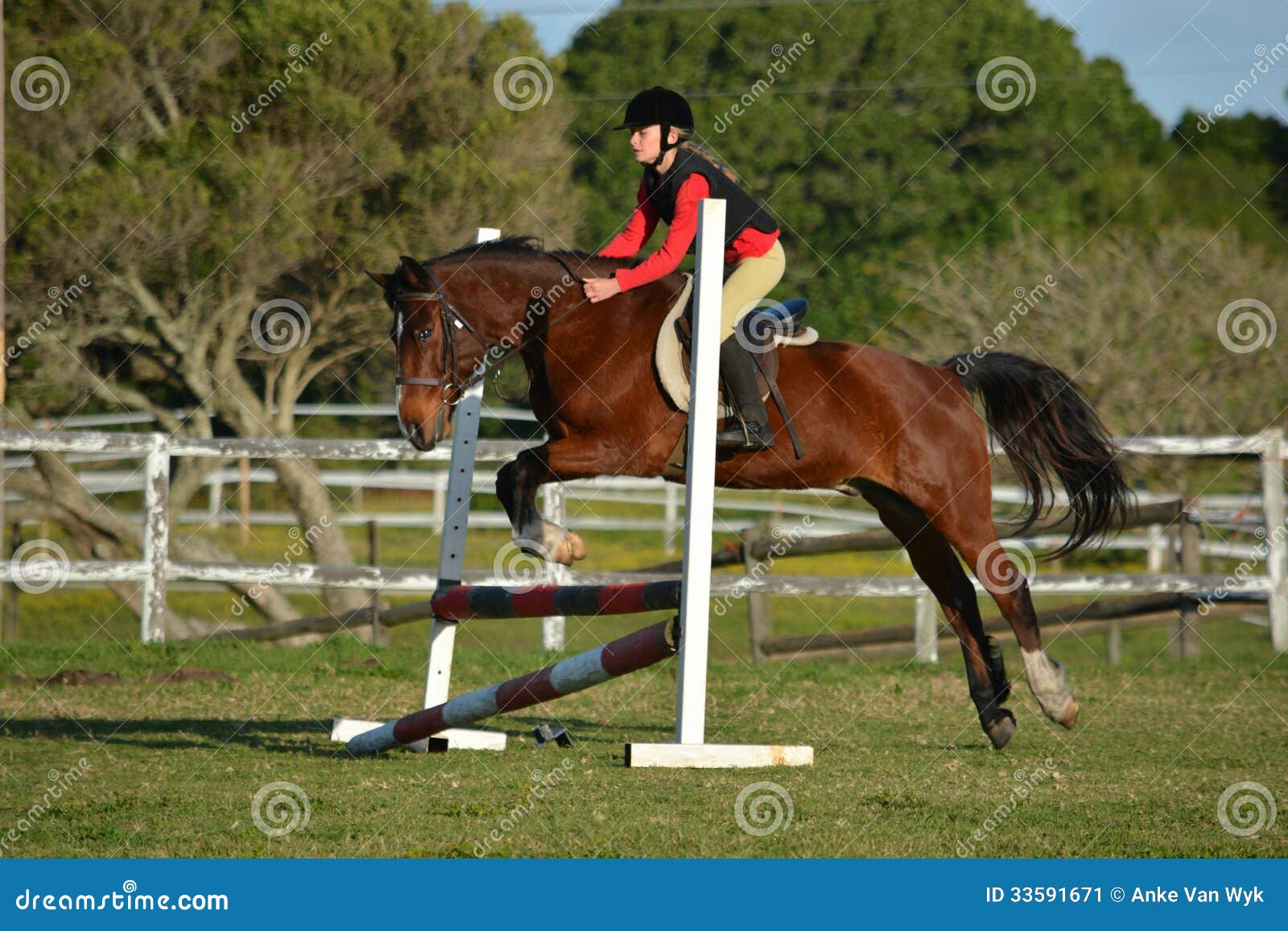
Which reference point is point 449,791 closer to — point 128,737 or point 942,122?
point 128,737

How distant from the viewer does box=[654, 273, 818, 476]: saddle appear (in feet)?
16.8

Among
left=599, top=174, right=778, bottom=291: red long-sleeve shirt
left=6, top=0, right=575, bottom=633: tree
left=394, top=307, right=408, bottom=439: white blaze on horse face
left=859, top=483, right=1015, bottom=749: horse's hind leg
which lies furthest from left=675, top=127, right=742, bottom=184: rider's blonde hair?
left=6, top=0, right=575, bottom=633: tree

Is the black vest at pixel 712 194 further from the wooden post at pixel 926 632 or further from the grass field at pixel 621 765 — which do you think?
the wooden post at pixel 926 632

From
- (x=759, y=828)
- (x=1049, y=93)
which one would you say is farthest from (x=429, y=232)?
(x=1049, y=93)

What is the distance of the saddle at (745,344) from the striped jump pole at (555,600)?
0.83 m

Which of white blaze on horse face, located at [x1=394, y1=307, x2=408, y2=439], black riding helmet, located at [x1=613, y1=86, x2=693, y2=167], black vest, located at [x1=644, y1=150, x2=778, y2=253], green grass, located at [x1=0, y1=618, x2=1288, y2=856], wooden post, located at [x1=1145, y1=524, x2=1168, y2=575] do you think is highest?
wooden post, located at [x1=1145, y1=524, x2=1168, y2=575]

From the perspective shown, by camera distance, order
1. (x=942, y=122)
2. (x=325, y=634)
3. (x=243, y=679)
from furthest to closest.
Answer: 1. (x=942, y=122)
2. (x=325, y=634)
3. (x=243, y=679)

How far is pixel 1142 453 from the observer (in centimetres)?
941

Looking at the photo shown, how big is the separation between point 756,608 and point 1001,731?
380cm

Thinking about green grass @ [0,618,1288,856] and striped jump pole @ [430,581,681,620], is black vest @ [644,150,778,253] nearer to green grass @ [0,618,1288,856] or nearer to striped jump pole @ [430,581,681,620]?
striped jump pole @ [430,581,681,620]

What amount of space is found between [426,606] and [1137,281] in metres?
12.3

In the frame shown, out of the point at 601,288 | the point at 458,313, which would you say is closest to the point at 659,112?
the point at 601,288

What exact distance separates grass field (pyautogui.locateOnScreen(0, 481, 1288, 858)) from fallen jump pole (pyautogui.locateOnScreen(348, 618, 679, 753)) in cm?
20

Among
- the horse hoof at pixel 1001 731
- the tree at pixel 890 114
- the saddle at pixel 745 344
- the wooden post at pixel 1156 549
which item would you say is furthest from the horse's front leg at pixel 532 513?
the tree at pixel 890 114
